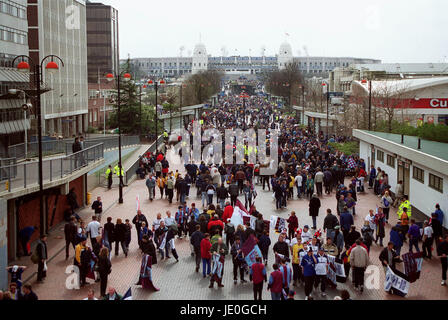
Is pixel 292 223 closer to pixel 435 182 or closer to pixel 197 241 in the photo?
pixel 197 241

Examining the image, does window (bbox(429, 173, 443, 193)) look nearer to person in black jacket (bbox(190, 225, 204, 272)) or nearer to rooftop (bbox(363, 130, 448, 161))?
rooftop (bbox(363, 130, 448, 161))

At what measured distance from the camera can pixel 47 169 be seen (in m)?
19.5

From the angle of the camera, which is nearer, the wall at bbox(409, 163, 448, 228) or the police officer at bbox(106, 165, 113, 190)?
the wall at bbox(409, 163, 448, 228)

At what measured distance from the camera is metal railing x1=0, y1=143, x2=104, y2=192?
16.5 metres

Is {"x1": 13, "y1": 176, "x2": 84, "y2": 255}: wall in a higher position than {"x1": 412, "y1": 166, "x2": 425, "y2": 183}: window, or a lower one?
lower

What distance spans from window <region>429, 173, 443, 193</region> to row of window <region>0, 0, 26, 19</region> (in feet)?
82.3

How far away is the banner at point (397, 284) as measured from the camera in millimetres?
13098

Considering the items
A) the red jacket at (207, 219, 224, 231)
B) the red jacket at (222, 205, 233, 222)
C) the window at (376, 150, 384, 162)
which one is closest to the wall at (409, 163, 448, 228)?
the window at (376, 150, 384, 162)

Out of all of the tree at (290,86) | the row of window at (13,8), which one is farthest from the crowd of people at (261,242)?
the tree at (290,86)

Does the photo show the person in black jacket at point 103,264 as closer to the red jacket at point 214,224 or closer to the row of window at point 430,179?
Answer: the red jacket at point 214,224

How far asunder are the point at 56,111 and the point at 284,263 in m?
45.5

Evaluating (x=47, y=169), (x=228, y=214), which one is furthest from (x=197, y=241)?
(x=47, y=169)

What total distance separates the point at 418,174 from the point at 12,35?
25.1 m
